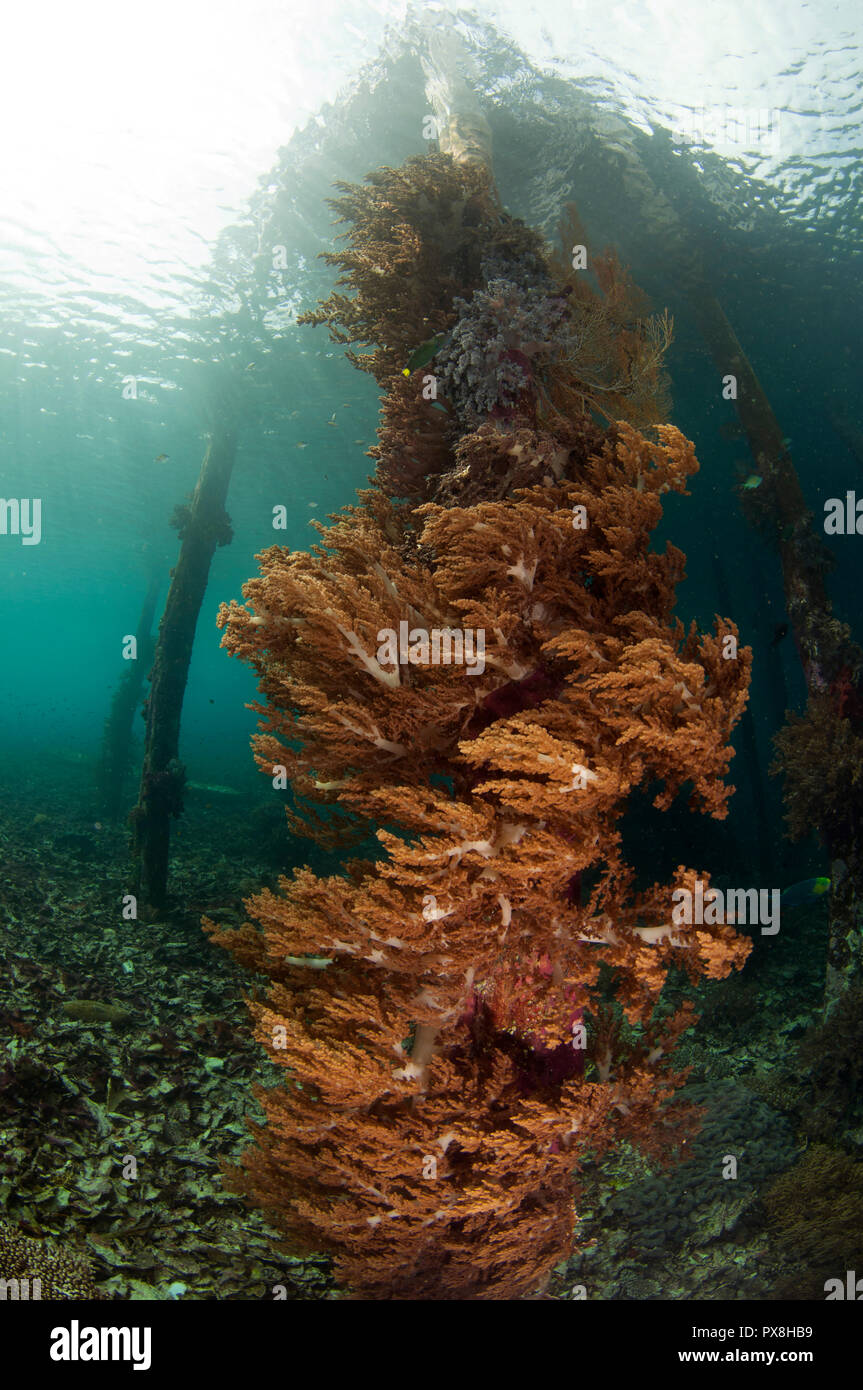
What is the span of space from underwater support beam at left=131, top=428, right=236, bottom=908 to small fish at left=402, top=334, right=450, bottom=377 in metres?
7.66

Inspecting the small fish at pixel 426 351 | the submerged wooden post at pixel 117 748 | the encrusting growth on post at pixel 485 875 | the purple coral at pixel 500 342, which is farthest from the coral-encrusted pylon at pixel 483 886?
the submerged wooden post at pixel 117 748

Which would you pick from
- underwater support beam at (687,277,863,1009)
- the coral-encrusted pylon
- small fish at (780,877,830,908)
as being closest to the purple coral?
the coral-encrusted pylon

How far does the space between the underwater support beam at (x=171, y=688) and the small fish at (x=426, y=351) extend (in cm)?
766

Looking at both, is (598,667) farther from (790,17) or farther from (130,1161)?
(790,17)

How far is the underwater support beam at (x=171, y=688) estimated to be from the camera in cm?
1030

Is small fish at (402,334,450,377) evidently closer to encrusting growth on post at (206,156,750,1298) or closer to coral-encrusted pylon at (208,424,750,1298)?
encrusting growth on post at (206,156,750,1298)

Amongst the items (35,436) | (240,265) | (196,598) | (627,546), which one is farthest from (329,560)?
(35,436)

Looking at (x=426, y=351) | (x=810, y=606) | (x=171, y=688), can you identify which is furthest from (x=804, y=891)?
(x=171, y=688)

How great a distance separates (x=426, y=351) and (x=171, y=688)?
9134 mm

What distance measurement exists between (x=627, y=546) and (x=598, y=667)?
772 mm

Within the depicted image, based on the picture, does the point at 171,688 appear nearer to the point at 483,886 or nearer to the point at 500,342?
the point at 500,342

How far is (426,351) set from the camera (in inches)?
165

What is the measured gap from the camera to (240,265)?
1498 centimetres

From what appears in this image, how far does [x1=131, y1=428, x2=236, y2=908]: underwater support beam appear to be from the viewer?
10.3 metres
